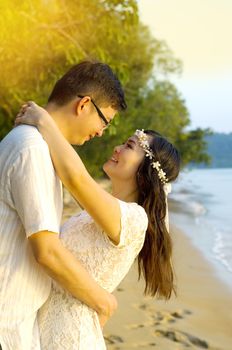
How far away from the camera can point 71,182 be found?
6.59ft

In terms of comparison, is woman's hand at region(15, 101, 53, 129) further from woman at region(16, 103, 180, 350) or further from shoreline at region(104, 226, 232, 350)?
shoreline at region(104, 226, 232, 350)

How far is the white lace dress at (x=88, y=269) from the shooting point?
214 centimetres

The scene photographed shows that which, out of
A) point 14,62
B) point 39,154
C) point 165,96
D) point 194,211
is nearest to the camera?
point 39,154

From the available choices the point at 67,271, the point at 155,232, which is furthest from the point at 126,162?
the point at 67,271

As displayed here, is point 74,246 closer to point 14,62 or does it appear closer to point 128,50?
point 14,62

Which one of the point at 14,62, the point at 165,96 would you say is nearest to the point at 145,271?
the point at 14,62

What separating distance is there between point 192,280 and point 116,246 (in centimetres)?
696

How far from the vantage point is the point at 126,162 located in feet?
8.20

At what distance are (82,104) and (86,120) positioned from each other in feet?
0.24

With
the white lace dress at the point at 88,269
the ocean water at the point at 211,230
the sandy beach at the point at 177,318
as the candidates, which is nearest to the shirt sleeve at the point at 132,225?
the white lace dress at the point at 88,269

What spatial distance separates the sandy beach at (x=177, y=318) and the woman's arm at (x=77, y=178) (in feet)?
11.5

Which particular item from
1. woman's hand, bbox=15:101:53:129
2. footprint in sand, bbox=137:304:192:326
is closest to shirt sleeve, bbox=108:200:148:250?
woman's hand, bbox=15:101:53:129

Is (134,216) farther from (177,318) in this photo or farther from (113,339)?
(177,318)

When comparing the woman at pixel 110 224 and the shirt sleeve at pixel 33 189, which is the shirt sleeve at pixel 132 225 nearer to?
the woman at pixel 110 224
